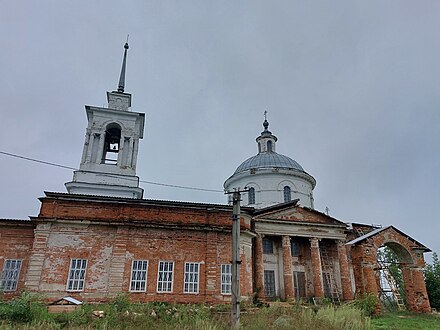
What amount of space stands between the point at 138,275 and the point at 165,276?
4.28 ft

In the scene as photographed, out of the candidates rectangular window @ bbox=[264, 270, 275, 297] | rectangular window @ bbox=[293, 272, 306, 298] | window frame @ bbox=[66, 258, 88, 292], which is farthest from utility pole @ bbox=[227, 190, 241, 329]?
rectangular window @ bbox=[293, 272, 306, 298]

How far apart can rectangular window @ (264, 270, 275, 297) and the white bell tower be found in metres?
10.1

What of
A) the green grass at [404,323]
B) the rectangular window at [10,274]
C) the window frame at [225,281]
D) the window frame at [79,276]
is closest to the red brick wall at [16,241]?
the rectangular window at [10,274]

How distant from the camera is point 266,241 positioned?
22.6 metres

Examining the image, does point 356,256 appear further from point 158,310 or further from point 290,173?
point 158,310

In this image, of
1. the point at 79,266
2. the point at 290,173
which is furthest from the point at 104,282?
the point at 290,173

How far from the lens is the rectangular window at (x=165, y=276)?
1601cm

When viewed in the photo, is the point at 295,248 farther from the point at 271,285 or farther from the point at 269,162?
the point at 269,162

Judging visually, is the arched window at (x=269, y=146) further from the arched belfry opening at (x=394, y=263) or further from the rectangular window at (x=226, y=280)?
the rectangular window at (x=226, y=280)

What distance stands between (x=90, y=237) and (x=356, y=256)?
14685 mm

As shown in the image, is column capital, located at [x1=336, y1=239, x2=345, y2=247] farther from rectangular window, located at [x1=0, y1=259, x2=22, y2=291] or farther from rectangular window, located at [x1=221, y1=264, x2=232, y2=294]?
rectangular window, located at [x1=0, y1=259, x2=22, y2=291]

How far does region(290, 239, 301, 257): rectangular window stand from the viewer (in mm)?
23242

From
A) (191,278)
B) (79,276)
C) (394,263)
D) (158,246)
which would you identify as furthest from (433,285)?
(79,276)

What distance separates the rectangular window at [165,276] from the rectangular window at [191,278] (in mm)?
732
